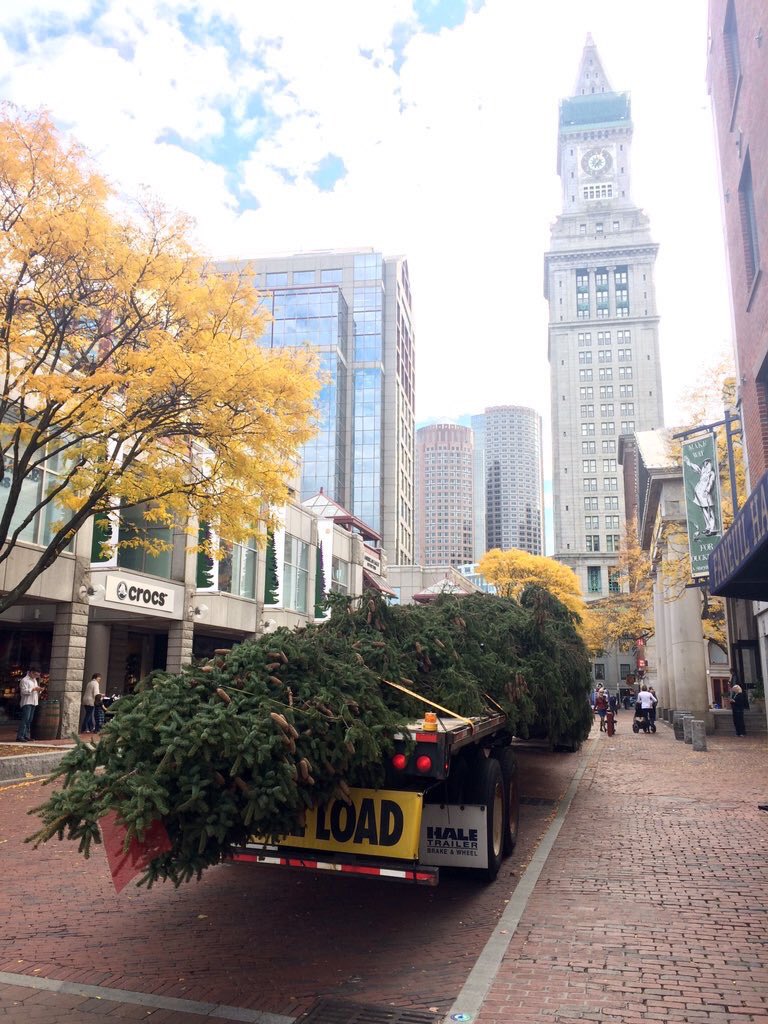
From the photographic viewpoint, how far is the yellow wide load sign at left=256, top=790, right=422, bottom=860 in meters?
5.54

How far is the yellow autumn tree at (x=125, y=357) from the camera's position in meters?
13.5

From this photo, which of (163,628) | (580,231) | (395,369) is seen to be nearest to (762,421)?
(163,628)

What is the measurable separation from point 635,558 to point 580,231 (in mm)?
106600

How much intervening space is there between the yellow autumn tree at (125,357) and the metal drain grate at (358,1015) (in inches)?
441

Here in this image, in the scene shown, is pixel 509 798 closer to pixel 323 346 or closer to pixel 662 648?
pixel 662 648

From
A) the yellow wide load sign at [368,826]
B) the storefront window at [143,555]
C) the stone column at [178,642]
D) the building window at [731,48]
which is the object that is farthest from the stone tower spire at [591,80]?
the yellow wide load sign at [368,826]

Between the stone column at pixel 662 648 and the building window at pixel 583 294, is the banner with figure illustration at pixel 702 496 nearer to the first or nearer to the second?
the stone column at pixel 662 648

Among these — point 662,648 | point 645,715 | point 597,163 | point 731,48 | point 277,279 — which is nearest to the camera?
point 731,48

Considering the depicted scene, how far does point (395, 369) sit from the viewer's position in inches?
4478

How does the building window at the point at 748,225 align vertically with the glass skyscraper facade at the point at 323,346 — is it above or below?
below

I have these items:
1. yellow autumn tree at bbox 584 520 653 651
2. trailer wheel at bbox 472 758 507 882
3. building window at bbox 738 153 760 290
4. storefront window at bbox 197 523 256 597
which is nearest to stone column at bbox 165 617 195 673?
storefront window at bbox 197 523 256 597

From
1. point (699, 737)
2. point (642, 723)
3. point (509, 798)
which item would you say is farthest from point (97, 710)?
point (642, 723)

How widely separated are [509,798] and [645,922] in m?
2.09

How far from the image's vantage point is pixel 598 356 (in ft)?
404
